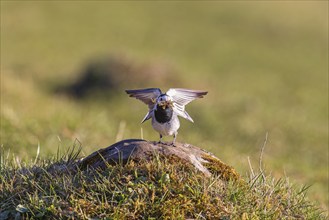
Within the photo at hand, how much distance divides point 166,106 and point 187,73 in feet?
54.4

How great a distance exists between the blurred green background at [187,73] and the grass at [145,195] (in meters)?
1.02

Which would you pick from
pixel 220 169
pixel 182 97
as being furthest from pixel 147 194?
pixel 182 97

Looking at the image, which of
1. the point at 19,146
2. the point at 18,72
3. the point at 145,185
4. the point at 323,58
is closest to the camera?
the point at 145,185

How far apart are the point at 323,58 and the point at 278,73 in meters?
4.88

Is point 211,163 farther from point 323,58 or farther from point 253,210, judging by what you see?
point 323,58

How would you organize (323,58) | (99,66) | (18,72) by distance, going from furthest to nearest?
(323,58) < (18,72) < (99,66)

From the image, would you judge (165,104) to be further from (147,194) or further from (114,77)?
(114,77)

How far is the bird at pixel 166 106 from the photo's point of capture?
5.62 meters

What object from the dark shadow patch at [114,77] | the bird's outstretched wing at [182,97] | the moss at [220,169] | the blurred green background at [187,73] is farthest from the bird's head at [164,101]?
the dark shadow patch at [114,77]

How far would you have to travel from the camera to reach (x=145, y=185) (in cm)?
543

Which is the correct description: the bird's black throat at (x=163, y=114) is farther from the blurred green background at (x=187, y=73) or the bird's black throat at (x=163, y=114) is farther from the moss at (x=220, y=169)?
the blurred green background at (x=187, y=73)

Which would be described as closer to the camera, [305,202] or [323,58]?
[305,202]

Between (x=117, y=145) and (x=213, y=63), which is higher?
(x=213, y=63)

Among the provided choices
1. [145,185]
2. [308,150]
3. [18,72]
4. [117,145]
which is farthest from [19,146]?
[18,72]
